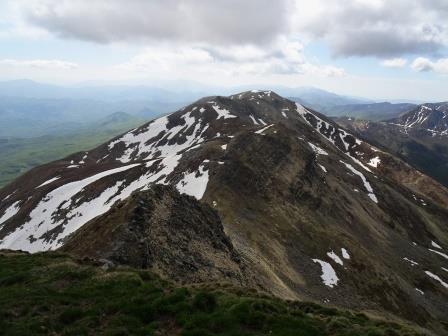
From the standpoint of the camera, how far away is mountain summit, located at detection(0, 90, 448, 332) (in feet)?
133

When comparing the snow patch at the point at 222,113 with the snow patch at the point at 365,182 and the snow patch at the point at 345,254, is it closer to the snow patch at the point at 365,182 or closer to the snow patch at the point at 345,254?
the snow patch at the point at 365,182

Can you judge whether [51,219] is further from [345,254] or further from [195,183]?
[345,254]

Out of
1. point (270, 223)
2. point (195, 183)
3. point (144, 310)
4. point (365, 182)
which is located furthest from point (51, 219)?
point (365, 182)

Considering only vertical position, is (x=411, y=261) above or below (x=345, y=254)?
below

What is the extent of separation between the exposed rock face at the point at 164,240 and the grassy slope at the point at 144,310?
7.09 meters

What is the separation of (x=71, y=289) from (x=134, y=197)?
17409mm

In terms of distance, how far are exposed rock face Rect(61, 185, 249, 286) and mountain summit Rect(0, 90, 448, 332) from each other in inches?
6.7

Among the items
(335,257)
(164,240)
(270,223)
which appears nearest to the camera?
(164,240)

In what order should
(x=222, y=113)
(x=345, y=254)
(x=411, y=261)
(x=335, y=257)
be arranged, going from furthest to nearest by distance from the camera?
(x=222, y=113), (x=411, y=261), (x=345, y=254), (x=335, y=257)

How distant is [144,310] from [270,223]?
4754cm

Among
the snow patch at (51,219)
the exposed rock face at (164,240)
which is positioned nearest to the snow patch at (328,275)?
the exposed rock face at (164,240)

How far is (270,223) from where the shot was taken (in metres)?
65.0

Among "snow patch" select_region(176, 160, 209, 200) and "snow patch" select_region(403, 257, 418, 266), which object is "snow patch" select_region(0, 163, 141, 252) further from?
"snow patch" select_region(403, 257, 418, 266)

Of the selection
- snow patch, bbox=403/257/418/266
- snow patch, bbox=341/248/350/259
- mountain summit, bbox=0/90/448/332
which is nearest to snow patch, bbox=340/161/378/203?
mountain summit, bbox=0/90/448/332
